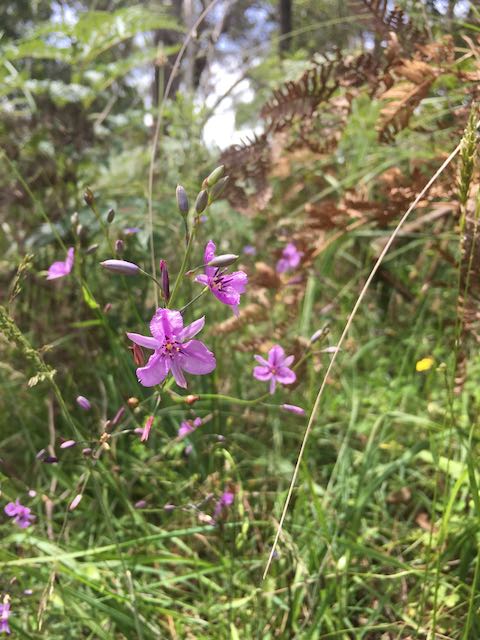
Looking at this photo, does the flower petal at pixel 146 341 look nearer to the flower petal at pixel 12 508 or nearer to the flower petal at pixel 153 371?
the flower petal at pixel 153 371

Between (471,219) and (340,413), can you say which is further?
(340,413)

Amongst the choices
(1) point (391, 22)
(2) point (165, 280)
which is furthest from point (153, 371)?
(1) point (391, 22)

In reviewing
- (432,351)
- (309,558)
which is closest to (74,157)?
(432,351)

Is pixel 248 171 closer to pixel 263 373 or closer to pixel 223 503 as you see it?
pixel 263 373

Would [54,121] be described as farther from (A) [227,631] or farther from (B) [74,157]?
(A) [227,631]

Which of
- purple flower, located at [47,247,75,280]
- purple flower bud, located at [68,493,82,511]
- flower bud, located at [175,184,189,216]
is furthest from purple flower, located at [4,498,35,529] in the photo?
flower bud, located at [175,184,189,216]

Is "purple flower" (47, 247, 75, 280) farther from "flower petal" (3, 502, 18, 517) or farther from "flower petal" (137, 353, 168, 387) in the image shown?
"flower petal" (137, 353, 168, 387)

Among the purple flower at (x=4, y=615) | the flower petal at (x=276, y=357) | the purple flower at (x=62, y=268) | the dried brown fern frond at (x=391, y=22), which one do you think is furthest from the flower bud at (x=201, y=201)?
the dried brown fern frond at (x=391, y=22)
